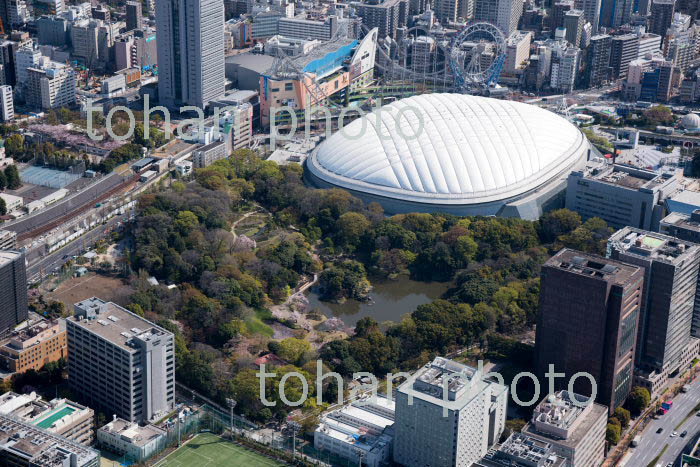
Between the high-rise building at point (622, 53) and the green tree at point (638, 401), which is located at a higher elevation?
the high-rise building at point (622, 53)

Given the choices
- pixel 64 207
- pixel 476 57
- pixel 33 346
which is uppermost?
pixel 476 57

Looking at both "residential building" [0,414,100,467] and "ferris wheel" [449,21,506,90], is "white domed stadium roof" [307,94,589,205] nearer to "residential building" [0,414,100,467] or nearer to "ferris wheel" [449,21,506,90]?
"ferris wheel" [449,21,506,90]

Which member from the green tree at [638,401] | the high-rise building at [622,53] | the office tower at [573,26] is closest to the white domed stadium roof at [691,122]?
the high-rise building at [622,53]

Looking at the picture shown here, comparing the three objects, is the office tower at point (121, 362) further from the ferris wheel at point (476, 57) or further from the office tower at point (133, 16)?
the office tower at point (133, 16)

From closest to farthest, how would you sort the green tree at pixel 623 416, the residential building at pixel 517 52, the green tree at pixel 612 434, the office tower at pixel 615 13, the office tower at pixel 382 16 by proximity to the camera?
the green tree at pixel 612 434 → the green tree at pixel 623 416 → the residential building at pixel 517 52 → the office tower at pixel 382 16 → the office tower at pixel 615 13

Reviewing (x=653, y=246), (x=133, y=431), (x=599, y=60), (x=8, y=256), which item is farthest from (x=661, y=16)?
(x=133, y=431)

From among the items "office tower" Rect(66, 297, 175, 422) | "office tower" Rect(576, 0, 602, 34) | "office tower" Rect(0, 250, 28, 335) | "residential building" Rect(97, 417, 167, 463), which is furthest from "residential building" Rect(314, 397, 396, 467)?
"office tower" Rect(576, 0, 602, 34)

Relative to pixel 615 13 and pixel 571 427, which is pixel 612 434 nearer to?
pixel 571 427

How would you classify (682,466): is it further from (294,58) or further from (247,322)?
(294,58)
